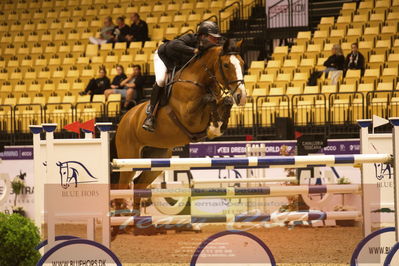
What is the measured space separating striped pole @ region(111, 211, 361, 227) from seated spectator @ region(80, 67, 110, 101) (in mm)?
9076

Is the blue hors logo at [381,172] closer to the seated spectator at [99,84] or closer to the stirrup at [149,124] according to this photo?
the stirrup at [149,124]

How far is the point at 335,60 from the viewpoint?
12.7 m

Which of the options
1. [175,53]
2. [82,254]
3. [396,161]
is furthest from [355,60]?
[82,254]

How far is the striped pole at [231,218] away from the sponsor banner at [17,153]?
23.1 ft

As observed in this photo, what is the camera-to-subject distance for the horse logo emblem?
486cm

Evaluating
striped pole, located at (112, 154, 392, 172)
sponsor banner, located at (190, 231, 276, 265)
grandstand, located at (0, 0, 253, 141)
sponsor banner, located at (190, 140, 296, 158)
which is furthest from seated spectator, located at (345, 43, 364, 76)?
sponsor banner, located at (190, 231, 276, 265)

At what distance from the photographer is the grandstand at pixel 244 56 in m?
11.8

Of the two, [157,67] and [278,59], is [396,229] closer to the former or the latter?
[157,67]

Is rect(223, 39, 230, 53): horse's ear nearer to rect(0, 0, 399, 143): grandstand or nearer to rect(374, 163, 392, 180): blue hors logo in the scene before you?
rect(374, 163, 392, 180): blue hors logo

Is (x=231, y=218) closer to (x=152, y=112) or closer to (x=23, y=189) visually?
(x=152, y=112)

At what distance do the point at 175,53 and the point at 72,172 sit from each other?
2983 mm

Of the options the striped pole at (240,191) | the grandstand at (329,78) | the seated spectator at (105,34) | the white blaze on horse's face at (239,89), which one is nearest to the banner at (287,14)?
the grandstand at (329,78)

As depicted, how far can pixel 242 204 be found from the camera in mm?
4816

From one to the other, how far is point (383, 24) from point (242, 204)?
9.75m
